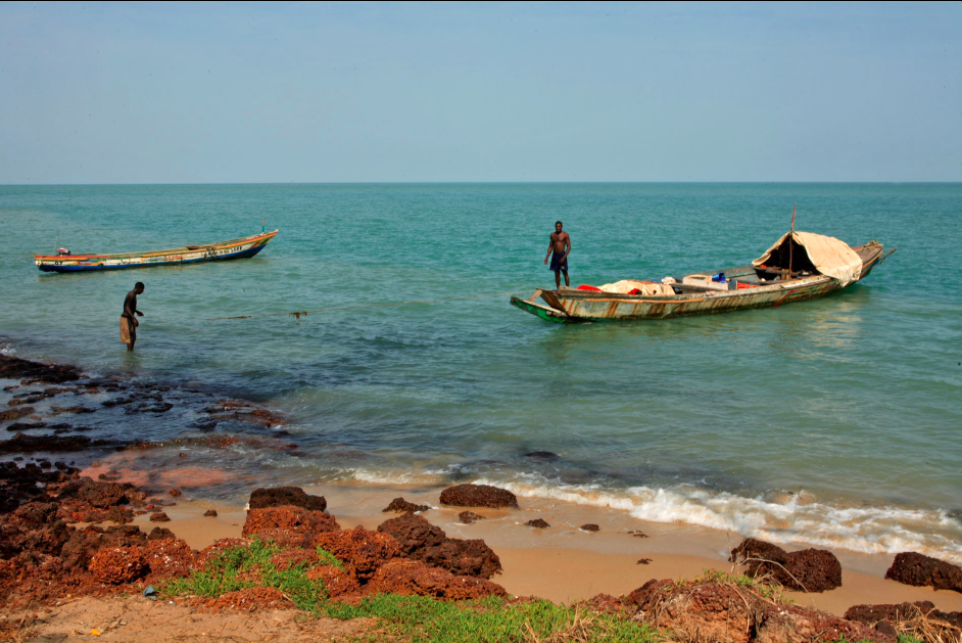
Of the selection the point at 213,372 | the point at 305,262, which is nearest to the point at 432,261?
the point at 305,262

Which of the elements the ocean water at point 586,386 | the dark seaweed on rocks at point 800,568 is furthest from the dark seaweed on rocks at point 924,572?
the ocean water at point 586,386

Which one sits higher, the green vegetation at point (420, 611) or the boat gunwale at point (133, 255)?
the boat gunwale at point (133, 255)

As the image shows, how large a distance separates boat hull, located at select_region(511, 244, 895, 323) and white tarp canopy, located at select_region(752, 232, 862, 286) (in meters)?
0.96

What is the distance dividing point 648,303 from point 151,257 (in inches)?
784

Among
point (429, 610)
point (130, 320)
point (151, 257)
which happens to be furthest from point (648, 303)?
point (151, 257)

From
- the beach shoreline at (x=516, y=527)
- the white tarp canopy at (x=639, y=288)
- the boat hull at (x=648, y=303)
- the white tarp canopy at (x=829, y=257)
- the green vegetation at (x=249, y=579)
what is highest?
the white tarp canopy at (x=829, y=257)

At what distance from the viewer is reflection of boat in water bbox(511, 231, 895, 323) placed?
650 inches

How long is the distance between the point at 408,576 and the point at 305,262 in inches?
1101

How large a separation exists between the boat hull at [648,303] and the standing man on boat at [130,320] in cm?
748

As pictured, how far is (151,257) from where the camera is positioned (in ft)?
93.4

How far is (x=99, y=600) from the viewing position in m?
4.95

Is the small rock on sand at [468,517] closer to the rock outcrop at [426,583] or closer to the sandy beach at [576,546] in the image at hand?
the sandy beach at [576,546]

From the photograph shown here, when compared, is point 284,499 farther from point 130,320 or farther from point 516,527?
point 130,320

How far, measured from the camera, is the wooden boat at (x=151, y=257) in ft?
86.4
